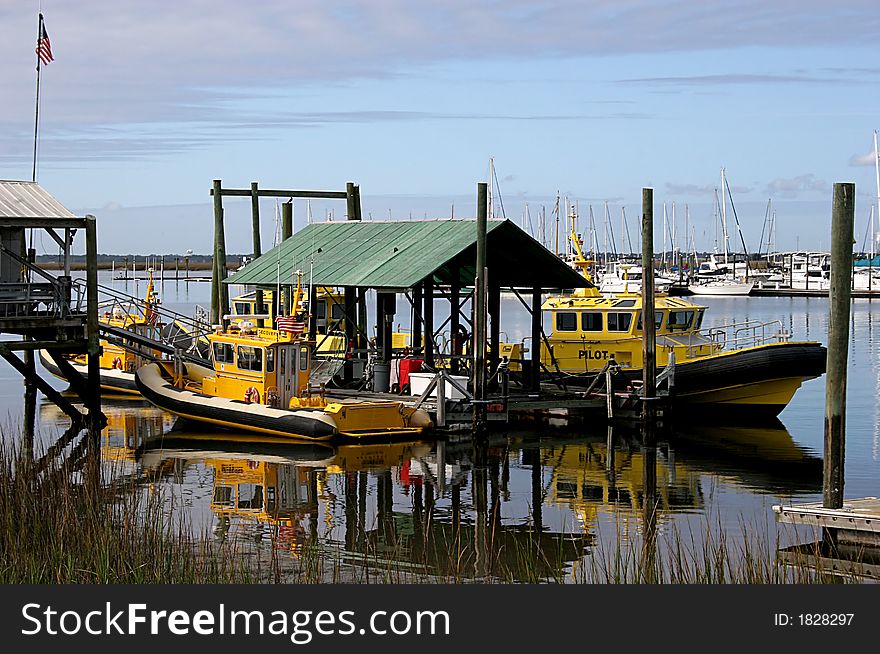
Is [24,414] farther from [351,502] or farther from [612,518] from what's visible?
[612,518]

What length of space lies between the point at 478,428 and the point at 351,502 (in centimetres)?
609

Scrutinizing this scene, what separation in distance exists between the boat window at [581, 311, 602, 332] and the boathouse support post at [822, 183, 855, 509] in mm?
16173

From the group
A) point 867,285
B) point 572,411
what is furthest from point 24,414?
point 867,285

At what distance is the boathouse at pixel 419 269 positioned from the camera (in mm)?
27786

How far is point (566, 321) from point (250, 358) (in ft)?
27.5

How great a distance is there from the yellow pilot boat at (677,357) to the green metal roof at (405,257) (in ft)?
4.37

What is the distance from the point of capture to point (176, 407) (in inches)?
1100

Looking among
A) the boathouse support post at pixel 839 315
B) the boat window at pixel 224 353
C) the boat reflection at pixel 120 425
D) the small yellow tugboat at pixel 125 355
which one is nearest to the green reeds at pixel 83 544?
the boathouse support post at pixel 839 315

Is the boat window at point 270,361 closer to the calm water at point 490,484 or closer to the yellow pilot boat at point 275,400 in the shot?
the yellow pilot boat at point 275,400

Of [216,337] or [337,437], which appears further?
[216,337]

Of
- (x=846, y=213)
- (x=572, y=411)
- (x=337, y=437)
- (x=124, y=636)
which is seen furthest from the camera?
(x=572, y=411)

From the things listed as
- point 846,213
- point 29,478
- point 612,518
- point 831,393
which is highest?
point 846,213

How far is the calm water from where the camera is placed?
1822cm

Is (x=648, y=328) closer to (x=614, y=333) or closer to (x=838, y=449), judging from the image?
(x=614, y=333)
